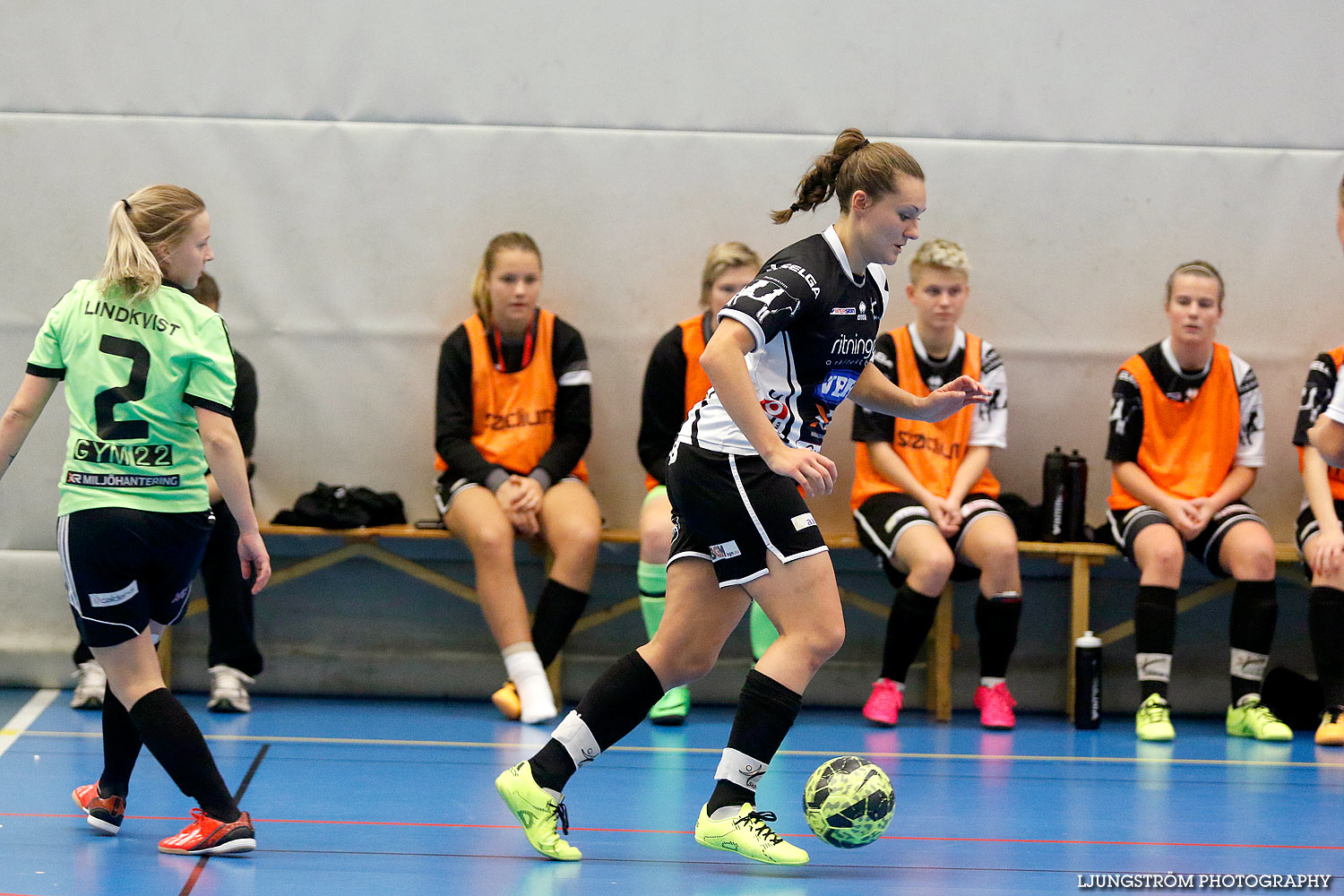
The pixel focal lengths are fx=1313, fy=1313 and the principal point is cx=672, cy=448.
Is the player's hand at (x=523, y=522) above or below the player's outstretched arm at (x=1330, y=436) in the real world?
below

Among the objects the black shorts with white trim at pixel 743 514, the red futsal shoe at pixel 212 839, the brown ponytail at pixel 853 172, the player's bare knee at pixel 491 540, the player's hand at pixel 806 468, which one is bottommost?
the red futsal shoe at pixel 212 839

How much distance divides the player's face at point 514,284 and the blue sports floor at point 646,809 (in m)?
1.77

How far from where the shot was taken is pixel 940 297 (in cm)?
575

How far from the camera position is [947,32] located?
609 centimetres

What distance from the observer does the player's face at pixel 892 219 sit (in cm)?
331

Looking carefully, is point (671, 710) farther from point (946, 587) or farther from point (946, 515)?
point (946, 515)

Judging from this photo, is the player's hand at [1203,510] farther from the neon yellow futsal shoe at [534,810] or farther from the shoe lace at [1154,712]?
the neon yellow futsal shoe at [534,810]

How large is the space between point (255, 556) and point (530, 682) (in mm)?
2109

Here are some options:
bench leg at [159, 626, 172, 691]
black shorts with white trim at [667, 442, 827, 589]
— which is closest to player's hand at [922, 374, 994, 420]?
black shorts with white trim at [667, 442, 827, 589]

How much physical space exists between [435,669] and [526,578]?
0.59 metres

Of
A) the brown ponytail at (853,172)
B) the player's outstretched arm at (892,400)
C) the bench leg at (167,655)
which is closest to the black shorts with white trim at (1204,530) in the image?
the player's outstretched arm at (892,400)

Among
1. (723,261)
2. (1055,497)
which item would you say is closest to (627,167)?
(723,261)

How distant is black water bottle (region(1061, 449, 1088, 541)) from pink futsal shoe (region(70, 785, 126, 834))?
12.9ft

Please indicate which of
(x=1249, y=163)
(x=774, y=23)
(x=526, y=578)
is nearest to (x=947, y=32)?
(x=774, y=23)
